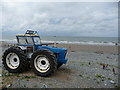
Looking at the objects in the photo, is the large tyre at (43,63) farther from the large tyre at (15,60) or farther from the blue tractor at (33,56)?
the large tyre at (15,60)

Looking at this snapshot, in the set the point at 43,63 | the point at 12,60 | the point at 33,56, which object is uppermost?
the point at 33,56

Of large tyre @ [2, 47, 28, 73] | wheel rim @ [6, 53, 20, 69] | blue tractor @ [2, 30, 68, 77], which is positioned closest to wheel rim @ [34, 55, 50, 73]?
blue tractor @ [2, 30, 68, 77]

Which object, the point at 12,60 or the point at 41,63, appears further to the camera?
the point at 12,60

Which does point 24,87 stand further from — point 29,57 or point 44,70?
point 29,57

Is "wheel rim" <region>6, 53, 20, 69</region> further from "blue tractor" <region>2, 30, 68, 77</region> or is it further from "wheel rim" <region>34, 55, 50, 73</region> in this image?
"wheel rim" <region>34, 55, 50, 73</region>

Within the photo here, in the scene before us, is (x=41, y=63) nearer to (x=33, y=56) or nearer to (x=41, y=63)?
(x=41, y=63)

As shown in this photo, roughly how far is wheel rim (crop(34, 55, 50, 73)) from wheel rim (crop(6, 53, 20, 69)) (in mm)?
1138

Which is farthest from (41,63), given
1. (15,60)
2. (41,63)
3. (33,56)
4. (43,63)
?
(15,60)

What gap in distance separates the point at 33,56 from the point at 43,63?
24.6 inches

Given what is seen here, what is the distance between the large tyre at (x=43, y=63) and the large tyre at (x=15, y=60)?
529 millimetres

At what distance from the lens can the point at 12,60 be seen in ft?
23.1

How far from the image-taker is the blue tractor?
6188mm

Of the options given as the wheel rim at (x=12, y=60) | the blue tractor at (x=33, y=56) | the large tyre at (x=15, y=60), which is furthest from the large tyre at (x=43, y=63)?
the wheel rim at (x=12, y=60)

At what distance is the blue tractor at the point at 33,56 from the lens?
244 inches
